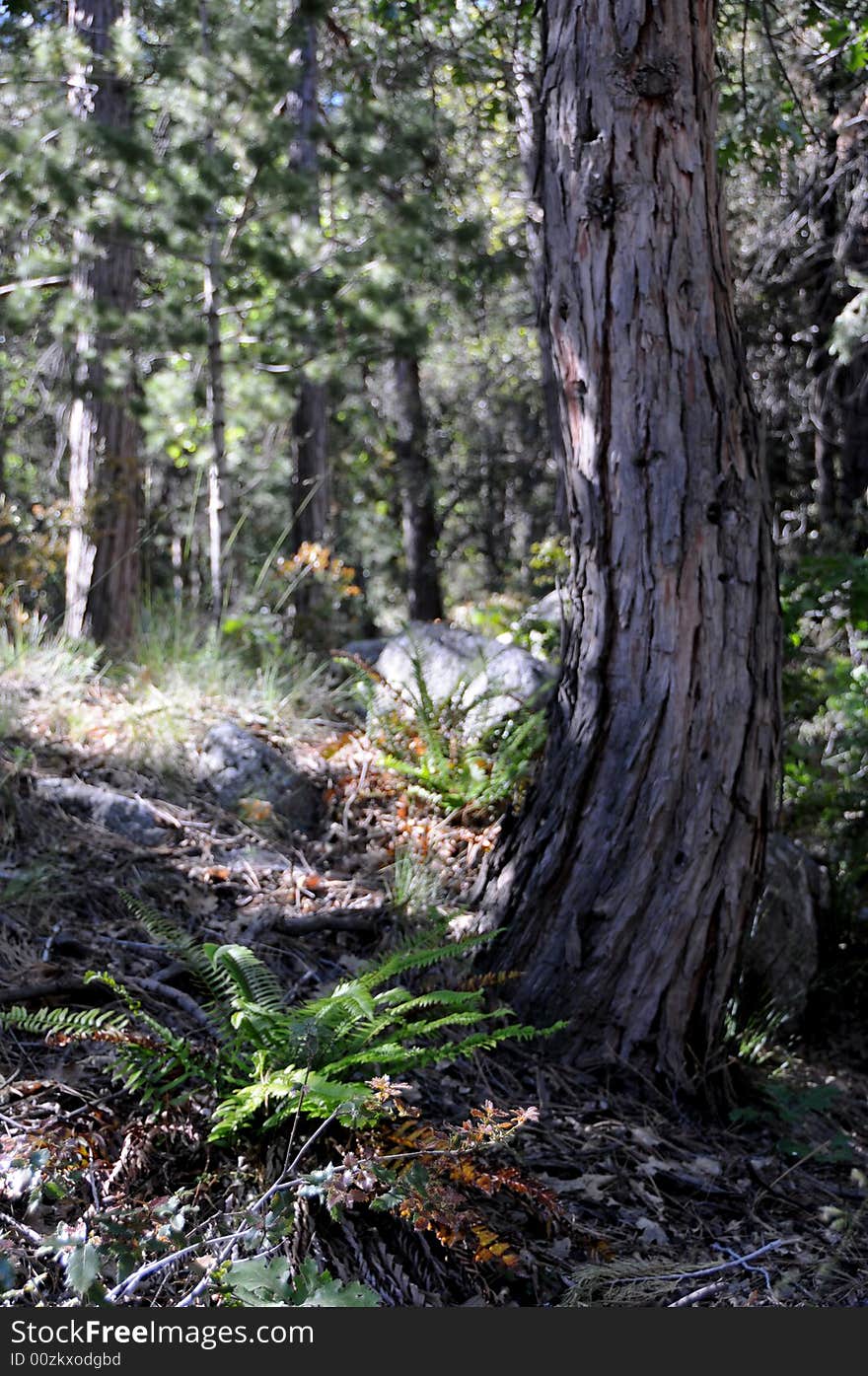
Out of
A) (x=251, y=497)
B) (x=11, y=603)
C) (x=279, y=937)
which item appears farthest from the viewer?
(x=251, y=497)

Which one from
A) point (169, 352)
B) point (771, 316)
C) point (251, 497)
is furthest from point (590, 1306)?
point (251, 497)

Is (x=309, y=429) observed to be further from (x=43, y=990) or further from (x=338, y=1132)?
(x=338, y=1132)

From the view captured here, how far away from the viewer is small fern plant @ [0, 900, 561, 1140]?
99.4 inches

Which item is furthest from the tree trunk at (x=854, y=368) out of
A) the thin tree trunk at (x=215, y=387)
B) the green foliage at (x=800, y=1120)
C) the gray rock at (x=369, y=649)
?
the green foliage at (x=800, y=1120)

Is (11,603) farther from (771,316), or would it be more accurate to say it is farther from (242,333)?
(771,316)

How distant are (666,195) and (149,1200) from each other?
3.14 m

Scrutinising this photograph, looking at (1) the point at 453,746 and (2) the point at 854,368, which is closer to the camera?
(1) the point at 453,746

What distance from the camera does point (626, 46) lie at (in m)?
3.43

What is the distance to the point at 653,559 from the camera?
136 inches

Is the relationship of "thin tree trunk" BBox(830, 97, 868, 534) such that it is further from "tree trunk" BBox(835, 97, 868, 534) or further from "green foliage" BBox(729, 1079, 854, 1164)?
"green foliage" BBox(729, 1079, 854, 1164)

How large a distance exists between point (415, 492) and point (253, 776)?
11.2m

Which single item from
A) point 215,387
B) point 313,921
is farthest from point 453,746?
point 215,387

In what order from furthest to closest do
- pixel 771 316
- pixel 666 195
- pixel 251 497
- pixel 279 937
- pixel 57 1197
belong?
pixel 251 497
pixel 771 316
pixel 279 937
pixel 666 195
pixel 57 1197

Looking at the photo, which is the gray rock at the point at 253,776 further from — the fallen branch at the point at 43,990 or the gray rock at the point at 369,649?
the fallen branch at the point at 43,990
